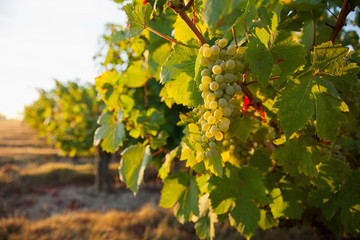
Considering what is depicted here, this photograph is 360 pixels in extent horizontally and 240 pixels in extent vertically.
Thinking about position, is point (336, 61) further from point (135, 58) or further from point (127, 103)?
point (135, 58)

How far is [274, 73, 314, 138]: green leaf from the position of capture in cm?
76

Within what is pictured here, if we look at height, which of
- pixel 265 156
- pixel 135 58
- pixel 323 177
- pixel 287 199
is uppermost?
pixel 135 58

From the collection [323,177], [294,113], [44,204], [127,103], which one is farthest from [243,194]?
[44,204]

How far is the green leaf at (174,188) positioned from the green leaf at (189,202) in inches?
1.2

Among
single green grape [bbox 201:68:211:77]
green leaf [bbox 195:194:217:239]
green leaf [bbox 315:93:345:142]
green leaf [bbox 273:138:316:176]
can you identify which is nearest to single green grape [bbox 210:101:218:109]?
single green grape [bbox 201:68:211:77]

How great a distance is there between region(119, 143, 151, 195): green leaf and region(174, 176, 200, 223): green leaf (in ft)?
1.10

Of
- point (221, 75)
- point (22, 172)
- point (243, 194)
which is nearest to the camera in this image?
point (221, 75)

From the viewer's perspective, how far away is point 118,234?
411cm

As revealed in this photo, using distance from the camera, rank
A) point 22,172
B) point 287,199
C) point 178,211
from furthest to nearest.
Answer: point 22,172, point 178,211, point 287,199

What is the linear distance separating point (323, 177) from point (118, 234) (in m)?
3.85

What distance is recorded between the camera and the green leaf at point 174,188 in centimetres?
146

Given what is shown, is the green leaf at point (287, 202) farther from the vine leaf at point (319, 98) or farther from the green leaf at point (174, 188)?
the vine leaf at point (319, 98)

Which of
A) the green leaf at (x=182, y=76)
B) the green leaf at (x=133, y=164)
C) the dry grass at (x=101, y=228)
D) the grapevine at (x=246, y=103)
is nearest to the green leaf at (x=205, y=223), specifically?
the grapevine at (x=246, y=103)

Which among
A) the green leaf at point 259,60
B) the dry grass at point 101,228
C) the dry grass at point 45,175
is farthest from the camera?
the dry grass at point 45,175
